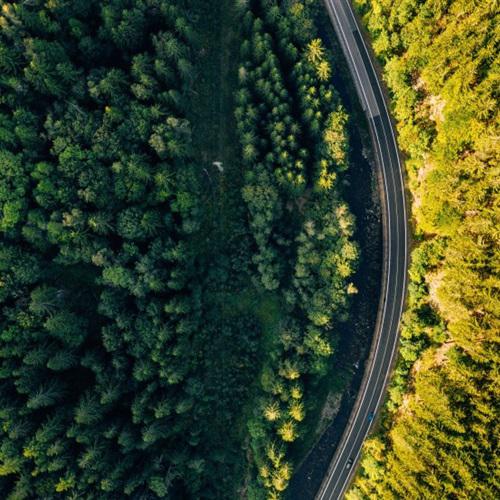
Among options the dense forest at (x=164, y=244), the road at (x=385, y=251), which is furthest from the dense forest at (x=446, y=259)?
the dense forest at (x=164, y=244)

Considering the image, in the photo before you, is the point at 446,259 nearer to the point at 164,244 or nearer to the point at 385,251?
the point at 385,251

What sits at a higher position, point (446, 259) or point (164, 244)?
point (164, 244)

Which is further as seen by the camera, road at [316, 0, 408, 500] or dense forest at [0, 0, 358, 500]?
road at [316, 0, 408, 500]


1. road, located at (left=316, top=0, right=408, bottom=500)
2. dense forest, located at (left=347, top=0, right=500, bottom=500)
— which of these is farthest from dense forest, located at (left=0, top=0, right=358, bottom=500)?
dense forest, located at (left=347, top=0, right=500, bottom=500)

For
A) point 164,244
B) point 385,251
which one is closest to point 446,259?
point 385,251

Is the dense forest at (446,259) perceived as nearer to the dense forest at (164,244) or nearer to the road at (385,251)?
the road at (385,251)

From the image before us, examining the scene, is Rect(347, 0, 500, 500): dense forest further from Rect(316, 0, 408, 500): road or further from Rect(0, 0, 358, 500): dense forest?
Rect(0, 0, 358, 500): dense forest

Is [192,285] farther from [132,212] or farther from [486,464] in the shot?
[486,464]
